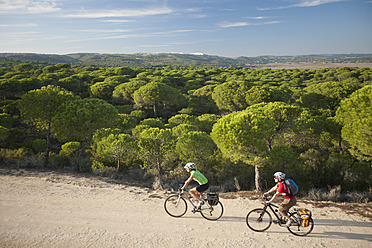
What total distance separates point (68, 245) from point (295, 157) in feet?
37.7

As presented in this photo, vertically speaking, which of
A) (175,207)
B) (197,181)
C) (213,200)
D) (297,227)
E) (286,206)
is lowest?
(175,207)

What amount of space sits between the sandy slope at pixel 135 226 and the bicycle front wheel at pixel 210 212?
0.65ft

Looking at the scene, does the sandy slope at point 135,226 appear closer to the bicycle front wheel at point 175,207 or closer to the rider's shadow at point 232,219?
the rider's shadow at point 232,219

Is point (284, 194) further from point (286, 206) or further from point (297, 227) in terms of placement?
point (297, 227)

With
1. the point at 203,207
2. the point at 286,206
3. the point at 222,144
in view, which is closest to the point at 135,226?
the point at 203,207

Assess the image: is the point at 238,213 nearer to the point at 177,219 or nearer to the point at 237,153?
the point at 177,219

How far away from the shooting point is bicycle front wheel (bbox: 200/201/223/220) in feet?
23.1

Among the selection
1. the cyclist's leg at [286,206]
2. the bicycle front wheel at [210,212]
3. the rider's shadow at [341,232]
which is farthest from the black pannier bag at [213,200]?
the rider's shadow at [341,232]

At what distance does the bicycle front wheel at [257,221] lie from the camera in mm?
6336

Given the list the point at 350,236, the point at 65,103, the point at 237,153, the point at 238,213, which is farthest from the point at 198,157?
the point at 65,103

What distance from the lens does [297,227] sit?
6.19m

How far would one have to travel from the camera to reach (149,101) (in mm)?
35406

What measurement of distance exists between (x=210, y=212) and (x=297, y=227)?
253 cm

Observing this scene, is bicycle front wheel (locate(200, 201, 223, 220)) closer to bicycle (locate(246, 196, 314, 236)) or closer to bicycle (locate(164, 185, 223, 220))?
bicycle (locate(164, 185, 223, 220))
